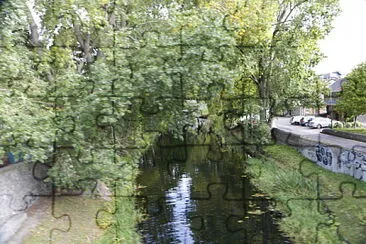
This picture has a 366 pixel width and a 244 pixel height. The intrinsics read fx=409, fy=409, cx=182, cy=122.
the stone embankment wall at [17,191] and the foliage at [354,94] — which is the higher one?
the foliage at [354,94]

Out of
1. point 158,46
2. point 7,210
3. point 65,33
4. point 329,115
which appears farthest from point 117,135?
point 329,115

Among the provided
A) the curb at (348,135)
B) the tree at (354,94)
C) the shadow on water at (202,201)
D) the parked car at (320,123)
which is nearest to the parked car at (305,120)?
the parked car at (320,123)

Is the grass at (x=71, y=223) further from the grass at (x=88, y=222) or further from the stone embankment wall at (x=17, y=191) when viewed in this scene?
the stone embankment wall at (x=17, y=191)

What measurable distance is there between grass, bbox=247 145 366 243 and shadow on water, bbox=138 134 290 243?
0.44m

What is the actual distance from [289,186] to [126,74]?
6122 mm

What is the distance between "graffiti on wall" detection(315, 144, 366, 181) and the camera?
1122cm

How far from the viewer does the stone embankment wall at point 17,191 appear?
25.2 feet

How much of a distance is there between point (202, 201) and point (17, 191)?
4.95 metres

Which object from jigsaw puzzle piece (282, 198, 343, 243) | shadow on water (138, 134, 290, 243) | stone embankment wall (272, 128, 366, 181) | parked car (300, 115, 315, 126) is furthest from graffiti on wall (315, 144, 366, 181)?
parked car (300, 115, 315, 126)

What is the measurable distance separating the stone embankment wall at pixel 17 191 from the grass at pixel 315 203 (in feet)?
19.4

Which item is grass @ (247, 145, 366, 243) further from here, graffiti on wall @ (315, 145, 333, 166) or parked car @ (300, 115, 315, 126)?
A: parked car @ (300, 115, 315, 126)

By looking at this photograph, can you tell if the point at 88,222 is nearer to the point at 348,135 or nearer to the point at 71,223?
the point at 71,223

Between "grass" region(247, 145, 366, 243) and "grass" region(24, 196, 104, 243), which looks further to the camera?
"grass" region(247, 145, 366, 243)

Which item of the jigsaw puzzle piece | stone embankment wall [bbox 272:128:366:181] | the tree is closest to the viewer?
the jigsaw puzzle piece
